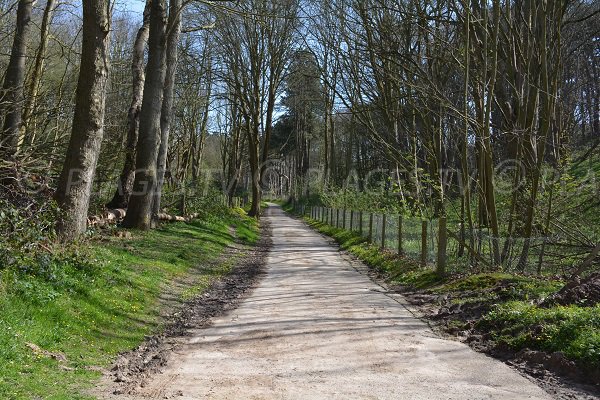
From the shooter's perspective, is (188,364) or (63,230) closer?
(188,364)

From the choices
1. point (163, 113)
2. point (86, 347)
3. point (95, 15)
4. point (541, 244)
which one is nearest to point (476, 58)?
point (541, 244)

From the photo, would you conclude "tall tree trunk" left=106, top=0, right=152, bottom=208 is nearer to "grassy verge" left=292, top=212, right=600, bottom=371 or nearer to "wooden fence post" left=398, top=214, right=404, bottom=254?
"wooden fence post" left=398, top=214, right=404, bottom=254

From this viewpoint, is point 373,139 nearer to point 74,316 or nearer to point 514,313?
point 514,313

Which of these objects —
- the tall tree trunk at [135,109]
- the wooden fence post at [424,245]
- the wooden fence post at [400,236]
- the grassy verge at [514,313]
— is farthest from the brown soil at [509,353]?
the tall tree trunk at [135,109]

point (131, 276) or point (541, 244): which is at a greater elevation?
point (541, 244)

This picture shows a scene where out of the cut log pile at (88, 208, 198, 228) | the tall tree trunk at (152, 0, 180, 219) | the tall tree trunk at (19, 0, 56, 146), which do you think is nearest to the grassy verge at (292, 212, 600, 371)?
the cut log pile at (88, 208, 198, 228)

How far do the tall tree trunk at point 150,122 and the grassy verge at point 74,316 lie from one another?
4.73m

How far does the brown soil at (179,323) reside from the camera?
20.5 ft

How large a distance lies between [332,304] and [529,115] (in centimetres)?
749

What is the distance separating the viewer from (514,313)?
27.4ft

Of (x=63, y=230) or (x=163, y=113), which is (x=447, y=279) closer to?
(x=63, y=230)

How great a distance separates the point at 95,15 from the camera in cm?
1092

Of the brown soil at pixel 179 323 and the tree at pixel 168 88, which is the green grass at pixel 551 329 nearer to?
the brown soil at pixel 179 323

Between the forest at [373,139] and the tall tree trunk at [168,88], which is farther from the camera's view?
the tall tree trunk at [168,88]
